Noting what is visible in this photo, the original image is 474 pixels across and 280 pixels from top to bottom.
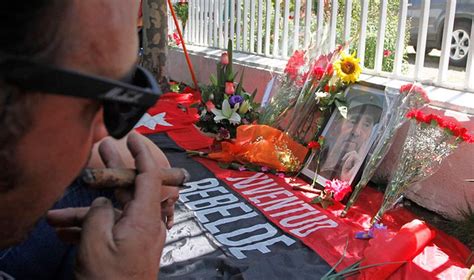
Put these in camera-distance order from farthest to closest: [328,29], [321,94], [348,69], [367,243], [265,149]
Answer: [328,29]
[265,149]
[321,94]
[348,69]
[367,243]

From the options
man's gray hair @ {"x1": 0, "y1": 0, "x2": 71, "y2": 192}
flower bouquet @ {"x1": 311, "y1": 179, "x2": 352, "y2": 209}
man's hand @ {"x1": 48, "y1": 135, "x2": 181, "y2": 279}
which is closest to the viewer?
man's gray hair @ {"x1": 0, "y1": 0, "x2": 71, "y2": 192}

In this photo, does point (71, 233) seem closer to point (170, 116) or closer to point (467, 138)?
point (467, 138)

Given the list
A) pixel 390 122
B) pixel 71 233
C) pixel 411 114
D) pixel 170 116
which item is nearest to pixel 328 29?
pixel 390 122

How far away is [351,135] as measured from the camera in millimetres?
3057

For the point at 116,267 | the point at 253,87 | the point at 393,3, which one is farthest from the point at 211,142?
the point at 116,267

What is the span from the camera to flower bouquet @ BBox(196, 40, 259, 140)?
3.82 m

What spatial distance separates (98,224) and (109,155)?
247 mm

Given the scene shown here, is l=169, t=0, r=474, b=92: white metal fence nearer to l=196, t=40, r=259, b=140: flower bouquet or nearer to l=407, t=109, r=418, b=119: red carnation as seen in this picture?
l=407, t=109, r=418, b=119: red carnation

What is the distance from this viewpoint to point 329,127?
10.7 feet

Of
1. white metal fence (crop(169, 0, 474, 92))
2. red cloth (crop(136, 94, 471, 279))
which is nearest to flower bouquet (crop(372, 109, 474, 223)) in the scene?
red cloth (crop(136, 94, 471, 279))

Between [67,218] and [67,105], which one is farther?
[67,218]

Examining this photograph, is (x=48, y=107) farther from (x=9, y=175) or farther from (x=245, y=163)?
(x=245, y=163)

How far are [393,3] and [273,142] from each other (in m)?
1.57

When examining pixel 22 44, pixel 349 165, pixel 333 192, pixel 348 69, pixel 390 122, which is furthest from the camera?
pixel 348 69
